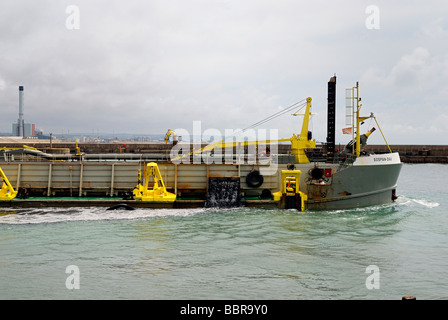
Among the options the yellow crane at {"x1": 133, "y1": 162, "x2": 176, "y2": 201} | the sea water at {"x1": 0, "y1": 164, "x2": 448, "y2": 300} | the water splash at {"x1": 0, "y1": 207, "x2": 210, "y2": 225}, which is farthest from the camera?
the yellow crane at {"x1": 133, "y1": 162, "x2": 176, "y2": 201}

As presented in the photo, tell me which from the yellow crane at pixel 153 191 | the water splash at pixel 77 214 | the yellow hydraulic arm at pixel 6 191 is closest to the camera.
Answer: the water splash at pixel 77 214

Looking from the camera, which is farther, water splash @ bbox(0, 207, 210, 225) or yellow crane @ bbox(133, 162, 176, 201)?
yellow crane @ bbox(133, 162, 176, 201)

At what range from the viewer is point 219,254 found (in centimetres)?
1642

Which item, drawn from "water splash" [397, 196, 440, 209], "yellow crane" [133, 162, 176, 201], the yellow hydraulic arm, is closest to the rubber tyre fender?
"yellow crane" [133, 162, 176, 201]

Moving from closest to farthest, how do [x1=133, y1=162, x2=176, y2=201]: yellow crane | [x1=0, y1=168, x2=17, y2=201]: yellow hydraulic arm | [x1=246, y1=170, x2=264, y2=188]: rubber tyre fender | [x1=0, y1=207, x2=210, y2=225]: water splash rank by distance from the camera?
[x1=0, y1=207, x2=210, y2=225]: water splash < [x1=133, y1=162, x2=176, y2=201]: yellow crane < [x1=0, y1=168, x2=17, y2=201]: yellow hydraulic arm < [x1=246, y1=170, x2=264, y2=188]: rubber tyre fender

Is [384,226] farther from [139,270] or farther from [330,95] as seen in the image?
[139,270]

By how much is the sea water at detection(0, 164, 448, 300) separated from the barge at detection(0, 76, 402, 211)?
1264 mm

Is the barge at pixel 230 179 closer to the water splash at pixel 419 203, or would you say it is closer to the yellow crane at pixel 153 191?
the yellow crane at pixel 153 191

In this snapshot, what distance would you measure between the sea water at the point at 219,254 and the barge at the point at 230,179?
126cm

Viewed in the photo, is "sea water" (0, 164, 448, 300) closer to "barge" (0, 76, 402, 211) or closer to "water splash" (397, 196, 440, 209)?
"barge" (0, 76, 402, 211)

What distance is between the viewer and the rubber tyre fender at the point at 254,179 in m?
28.8

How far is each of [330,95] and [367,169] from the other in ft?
22.2

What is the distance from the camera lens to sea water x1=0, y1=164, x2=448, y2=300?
12.7 meters

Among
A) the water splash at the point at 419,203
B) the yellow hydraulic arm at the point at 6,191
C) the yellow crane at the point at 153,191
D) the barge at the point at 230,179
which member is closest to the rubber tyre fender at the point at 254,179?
the barge at the point at 230,179
